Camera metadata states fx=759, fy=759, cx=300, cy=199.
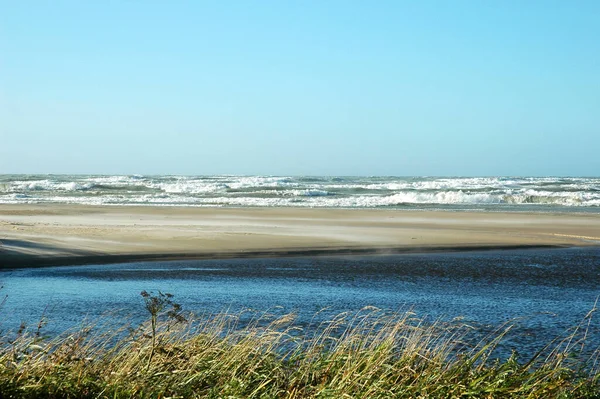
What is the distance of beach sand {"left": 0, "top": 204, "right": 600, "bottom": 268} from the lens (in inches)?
778

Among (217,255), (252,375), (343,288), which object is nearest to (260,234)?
(217,255)

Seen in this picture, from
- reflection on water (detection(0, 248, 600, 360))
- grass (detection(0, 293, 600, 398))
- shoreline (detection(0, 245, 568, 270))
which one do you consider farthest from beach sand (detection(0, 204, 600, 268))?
grass (detection(0, 293, 600, 398))

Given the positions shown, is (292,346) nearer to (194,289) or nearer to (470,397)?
(470,397)

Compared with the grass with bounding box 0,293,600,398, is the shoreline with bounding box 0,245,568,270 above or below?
below

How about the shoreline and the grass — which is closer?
the grass

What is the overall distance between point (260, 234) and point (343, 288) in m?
10.2

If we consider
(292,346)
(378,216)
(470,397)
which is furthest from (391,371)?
(378,216)

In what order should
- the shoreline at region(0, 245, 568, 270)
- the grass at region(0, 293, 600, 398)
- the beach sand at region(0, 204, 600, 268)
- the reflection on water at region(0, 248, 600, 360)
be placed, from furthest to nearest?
the beach sand at region(0, 204, 600, 268)
the shoreline at region(0, 245, 568, 270)
the reflection on water at region(0, 248, 600, 360)
the grass at region(0, 293, 600, 398)

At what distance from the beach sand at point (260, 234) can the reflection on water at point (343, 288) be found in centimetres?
165

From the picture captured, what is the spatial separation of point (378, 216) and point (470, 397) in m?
28.6

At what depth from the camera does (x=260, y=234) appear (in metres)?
24.4

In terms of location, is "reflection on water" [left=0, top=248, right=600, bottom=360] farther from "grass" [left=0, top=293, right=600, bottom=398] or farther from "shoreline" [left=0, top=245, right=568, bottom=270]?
"grass" [left=0, top=293, right=600, bottom=398]

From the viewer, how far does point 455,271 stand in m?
17.0

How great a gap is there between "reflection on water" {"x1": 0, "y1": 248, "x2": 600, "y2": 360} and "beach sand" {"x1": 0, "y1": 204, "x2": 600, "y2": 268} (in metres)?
1.65
